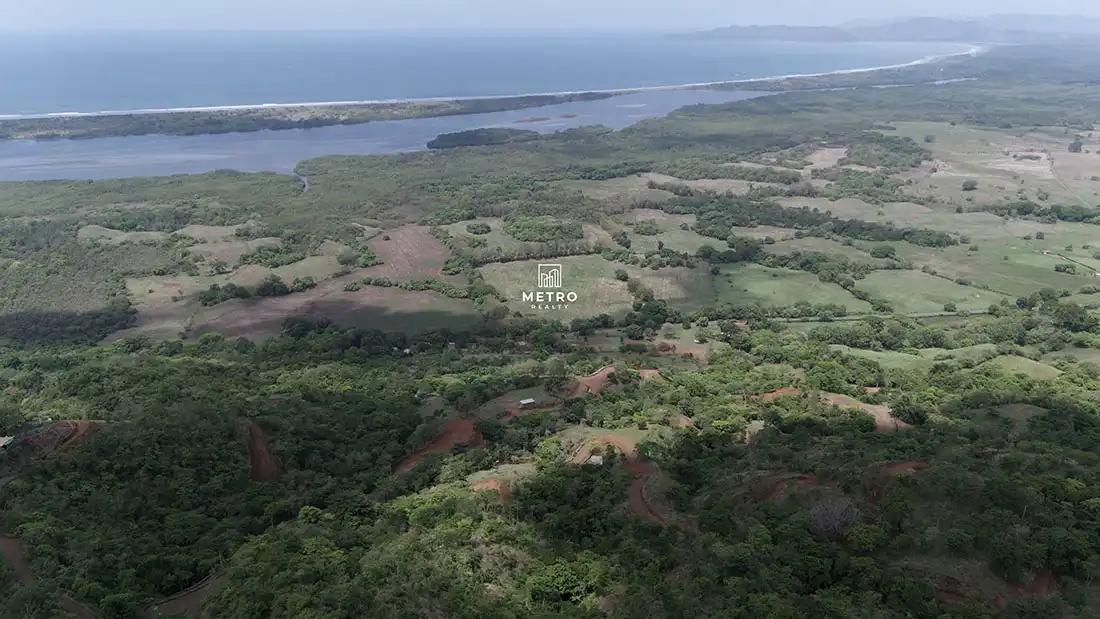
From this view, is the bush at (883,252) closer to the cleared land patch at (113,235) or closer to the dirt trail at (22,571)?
the dirt trail at (22,571)

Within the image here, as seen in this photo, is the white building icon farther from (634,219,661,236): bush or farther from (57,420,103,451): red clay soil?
(57,420,103,451): red clay soil

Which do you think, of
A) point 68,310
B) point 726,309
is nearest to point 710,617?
point 726,309

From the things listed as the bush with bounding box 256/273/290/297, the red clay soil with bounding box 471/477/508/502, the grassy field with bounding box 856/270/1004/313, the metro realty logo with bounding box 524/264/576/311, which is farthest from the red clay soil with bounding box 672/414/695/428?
the bush with bounding box 256/273/290/297

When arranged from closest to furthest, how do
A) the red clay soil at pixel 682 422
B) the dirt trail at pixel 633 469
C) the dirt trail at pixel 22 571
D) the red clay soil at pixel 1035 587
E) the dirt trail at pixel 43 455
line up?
the red clay soil at pixel 1035 587 < the dirt trail at pixel 22 571 < the dirt trail at pixel 43 455 < the dirt trail at pixel 633 469 < the red clay soil at pixel 682 422

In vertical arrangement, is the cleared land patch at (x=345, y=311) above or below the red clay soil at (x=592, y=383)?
above

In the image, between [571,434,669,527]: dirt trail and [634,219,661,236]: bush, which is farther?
[634,219,661,236]: bush

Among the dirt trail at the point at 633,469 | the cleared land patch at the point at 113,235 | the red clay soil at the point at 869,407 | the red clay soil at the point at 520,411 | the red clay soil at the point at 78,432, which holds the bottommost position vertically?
the red clay soil at the point at 869,407

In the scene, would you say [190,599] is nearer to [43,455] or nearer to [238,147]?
[43,455]

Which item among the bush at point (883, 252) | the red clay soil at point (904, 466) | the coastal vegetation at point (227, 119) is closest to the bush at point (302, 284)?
the red clay soil at point (904, 466)

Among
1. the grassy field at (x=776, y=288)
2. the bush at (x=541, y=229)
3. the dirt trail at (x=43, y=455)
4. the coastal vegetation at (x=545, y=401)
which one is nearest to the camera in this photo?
the dirt trail at (x=43, y=455)
